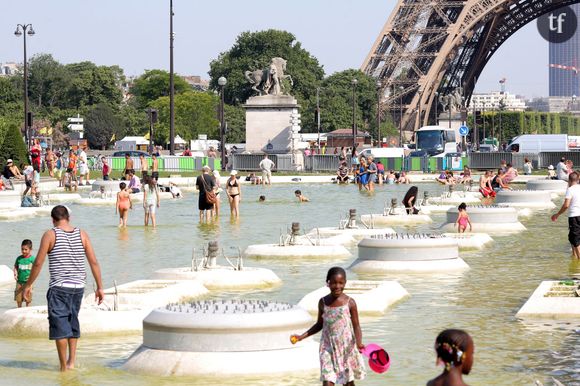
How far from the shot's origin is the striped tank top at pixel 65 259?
484 inches

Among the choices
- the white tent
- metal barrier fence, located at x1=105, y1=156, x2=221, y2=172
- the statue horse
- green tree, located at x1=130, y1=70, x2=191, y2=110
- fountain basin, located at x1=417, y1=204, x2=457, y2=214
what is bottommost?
fountain basin, located at x1=417, y1=204, x2=457, y2=214

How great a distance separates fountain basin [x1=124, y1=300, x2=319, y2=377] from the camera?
12.2 m

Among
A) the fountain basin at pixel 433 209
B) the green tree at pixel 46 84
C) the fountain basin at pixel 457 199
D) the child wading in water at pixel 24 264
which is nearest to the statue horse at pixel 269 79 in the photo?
the fountain basin at pixel 457 199

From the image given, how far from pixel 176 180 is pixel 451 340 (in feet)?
160

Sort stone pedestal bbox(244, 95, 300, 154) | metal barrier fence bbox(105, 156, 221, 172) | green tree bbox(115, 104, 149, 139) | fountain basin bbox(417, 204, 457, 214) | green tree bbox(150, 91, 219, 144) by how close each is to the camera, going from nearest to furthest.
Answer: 1. fountain basin bbox(417, 204, 457, 214)
2. metal barrier fence bbox(105, 156, 221, 172)
3. stone pedestal bbox(244, 95, 300, 154)
4. green tree bbox(150, 91, 219, 144)
5. green tree bbox(115, 104, 149, 139)

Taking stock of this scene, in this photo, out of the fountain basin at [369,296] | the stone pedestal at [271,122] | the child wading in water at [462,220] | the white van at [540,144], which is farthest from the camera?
the white van at [540,144]

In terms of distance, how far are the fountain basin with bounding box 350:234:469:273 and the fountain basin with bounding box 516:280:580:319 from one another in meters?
4.16

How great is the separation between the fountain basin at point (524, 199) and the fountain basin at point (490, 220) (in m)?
8.53

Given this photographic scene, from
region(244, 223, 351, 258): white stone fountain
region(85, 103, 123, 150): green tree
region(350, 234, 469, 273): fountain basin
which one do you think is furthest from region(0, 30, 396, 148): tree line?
region(350, 234, 469, 273): fountain basin

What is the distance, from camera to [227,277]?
19.2 meters

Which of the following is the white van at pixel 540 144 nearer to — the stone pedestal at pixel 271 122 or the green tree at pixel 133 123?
the stone pedestal at pixel 271 122

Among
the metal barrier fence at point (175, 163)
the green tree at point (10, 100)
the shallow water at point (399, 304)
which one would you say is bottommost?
the shallow water at point (399, 304)

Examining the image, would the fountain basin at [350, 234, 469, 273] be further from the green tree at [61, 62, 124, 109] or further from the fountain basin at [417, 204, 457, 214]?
the green tree at [61, 62, 124, 109]

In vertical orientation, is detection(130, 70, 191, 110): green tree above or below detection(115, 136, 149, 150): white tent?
above
